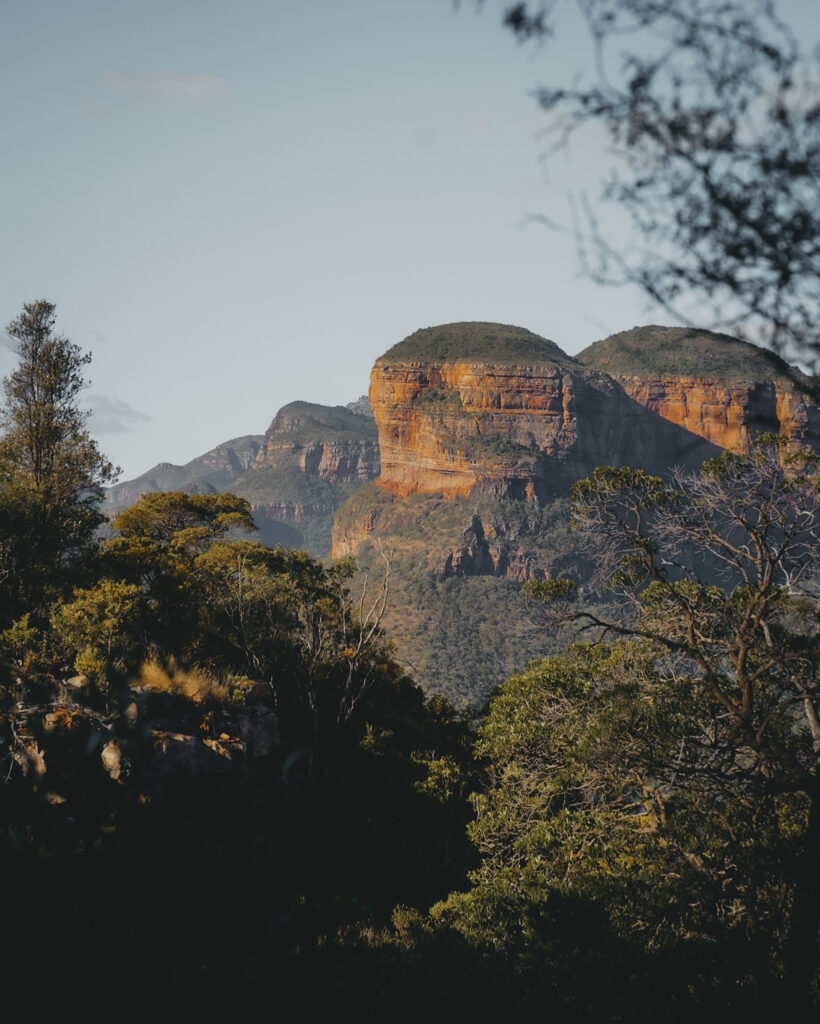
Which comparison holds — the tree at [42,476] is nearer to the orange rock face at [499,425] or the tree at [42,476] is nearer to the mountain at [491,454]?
the mountain at [491,454]

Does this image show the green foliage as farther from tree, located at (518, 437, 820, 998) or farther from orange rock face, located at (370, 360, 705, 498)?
orange rock face, located at (370, 360, 705, 498)

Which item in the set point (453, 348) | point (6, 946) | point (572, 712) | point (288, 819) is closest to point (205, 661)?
point (288, 819)

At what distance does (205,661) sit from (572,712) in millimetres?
9051

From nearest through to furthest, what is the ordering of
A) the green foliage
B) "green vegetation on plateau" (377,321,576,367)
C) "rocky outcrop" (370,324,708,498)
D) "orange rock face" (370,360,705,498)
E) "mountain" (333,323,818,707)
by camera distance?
the green foliage < "mountain" (333,323,818,707) < "orange rock face" (370,360,705,498) < "rocky outcrop" (370,324,708,498) < "green vegetation on plateau" (377,321,576,367)

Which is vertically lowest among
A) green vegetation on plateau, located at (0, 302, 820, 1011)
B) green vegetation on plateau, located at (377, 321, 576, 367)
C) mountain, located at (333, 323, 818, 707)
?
green vegetation on plateau, located at (0, 302, 820, 1011)

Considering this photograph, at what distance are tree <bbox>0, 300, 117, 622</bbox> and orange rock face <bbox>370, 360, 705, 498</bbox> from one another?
3647 inches

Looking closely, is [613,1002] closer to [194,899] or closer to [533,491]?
[194,899]

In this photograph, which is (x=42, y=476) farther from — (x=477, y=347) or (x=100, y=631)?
(x=477, y=347)

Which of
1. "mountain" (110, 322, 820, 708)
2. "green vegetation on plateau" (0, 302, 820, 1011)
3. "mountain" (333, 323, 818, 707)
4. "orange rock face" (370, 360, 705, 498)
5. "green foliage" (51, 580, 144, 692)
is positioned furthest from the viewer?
"orange rock face" (370, 360, 705, 498)

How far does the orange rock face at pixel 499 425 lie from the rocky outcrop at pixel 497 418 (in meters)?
0.16

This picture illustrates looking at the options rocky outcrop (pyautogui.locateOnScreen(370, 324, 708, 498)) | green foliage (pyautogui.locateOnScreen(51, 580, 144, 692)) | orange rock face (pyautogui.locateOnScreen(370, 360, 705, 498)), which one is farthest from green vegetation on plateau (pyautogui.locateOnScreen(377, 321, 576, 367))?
green foliage (pyautogui.locateOnScreen(51, 580, 144, 692))

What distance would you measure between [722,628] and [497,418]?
355 feet

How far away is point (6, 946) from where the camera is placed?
978 centimetres

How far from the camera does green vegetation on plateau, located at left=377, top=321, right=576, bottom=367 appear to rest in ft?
394
